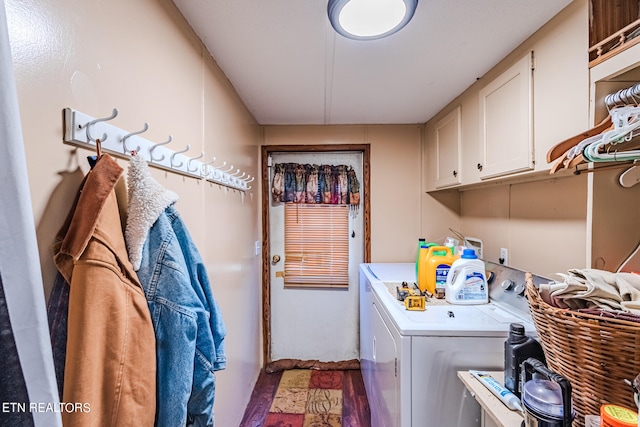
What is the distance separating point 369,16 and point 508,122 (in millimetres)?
872

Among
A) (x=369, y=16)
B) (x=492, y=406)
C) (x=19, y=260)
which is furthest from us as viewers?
(x=369, y=16)

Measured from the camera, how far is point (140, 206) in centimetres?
72

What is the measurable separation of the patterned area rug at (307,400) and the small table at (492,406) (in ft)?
4.44

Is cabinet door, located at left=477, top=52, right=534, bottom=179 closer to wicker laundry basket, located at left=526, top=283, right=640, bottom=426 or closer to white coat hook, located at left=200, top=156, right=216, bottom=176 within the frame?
wicker laundry basket, located at left=526, top=283, right=640, bottom=426

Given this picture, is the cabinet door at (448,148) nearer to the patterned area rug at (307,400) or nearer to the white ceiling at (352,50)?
the white ceiling at (352,50)

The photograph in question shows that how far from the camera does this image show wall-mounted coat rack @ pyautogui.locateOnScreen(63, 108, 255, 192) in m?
0.65

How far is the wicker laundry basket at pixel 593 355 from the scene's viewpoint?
24.9 inches

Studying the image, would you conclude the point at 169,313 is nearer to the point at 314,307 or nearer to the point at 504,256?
the point at 504,256

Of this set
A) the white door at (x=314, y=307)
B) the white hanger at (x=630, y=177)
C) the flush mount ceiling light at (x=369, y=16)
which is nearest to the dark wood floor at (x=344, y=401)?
the white door at (x=314, y=307)

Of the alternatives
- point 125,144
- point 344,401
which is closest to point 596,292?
point 125,144

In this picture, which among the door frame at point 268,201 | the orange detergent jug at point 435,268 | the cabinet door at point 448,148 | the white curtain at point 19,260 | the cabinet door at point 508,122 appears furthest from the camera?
the door frame at point 268,201

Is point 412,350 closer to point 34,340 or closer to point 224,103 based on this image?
point 34,340

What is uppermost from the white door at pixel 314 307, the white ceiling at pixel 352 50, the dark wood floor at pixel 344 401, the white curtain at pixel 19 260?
the white ceiling at pixel 352 50

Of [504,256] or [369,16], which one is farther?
[504,256]
